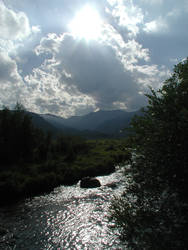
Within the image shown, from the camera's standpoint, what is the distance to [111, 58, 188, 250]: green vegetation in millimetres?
10758

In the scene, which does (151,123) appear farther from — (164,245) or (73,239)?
(73,239)

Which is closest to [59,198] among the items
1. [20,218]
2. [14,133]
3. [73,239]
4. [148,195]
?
[20,218]

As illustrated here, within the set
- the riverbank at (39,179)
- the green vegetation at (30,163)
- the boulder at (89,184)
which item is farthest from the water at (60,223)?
the green vegetation at (30,163)

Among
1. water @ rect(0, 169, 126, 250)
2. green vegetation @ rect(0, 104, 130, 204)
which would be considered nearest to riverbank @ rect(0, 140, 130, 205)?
green vegetation @ rect(0, 104, 130, 204)

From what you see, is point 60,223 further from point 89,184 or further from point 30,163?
point 30,163

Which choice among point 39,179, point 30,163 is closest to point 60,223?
point 39,179

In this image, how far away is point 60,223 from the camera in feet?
73.5

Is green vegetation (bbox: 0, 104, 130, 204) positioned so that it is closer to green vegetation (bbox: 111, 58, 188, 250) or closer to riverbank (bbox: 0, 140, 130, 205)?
riverbank (bbox: 0, 140, 130, 205)

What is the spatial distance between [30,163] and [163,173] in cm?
5049

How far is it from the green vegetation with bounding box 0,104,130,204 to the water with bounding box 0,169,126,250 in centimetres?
400

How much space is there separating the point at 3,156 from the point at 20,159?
5.25 metres

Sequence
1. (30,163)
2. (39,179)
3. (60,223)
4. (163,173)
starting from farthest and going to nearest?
(30,163) → (39,179) → (60,223) → (163,173)

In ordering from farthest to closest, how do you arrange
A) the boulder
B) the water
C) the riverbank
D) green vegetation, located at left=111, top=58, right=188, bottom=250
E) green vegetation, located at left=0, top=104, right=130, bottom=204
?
the boulder, green vegetation, located at left=0, top=104, right=130, bottom=204, the riverbank, the water, green vegetation, located at left=111, top=58, right=188, bottom=250

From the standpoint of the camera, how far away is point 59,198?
3097 cm
